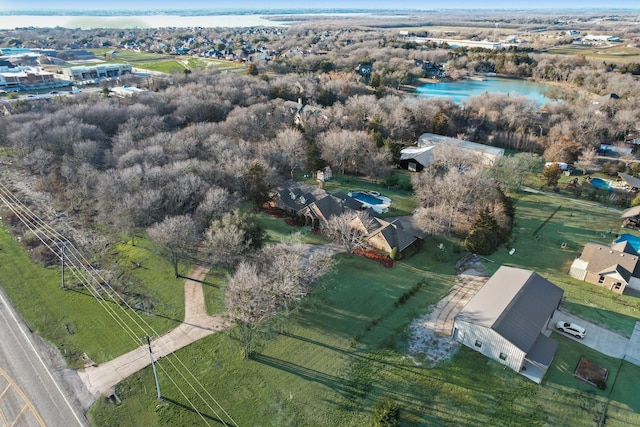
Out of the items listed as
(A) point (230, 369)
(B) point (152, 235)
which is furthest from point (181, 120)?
(A) point (230, 369)

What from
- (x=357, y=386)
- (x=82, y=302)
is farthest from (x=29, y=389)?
(x=357, y=386)

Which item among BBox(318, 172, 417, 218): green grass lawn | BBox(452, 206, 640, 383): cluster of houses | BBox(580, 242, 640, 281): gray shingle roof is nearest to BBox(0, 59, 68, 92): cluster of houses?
BBox(318, 172, 417, 218): green grass lawn

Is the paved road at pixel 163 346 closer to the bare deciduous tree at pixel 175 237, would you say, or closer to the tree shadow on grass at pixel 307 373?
the bare deciduous tree at pixel 175 237

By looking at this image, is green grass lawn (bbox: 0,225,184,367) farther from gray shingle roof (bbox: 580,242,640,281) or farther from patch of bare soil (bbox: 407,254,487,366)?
gray shingle roof (bbox: 580,242,640,281)

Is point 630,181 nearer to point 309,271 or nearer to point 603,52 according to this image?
point 309,271

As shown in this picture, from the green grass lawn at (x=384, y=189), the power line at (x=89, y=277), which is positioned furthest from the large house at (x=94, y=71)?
the green grass lawn at (x=384, y=189)

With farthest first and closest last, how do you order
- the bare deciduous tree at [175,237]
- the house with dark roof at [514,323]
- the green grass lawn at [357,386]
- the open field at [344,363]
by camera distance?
the bare deciduous tree at [175,237]
the house with dark roof at [514,323]
the open field at [344,363]
the green grass lawn at [357,386]

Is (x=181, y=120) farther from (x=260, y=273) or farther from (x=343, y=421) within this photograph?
(x=343, y=421)
